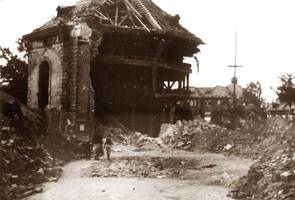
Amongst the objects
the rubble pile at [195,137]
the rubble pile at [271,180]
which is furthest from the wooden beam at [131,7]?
the rubble pile at [271,180]

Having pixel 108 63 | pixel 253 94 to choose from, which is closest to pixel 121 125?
pixel 108 63

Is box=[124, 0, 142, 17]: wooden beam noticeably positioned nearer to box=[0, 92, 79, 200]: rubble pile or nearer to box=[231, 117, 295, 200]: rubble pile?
box=[0, 92, 79, 200]: rubble pile

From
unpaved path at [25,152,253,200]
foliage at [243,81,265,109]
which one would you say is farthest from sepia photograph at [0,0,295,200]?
foliage at [243,81,265,109]

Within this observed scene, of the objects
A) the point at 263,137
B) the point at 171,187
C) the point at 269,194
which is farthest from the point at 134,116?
the point at 269,194

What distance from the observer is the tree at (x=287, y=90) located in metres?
46.1

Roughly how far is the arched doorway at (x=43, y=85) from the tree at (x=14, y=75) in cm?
492

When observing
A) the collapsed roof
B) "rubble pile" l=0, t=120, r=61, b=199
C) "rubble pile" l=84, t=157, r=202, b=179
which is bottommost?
"rubble pile" l=84, t=157, r=202, b=179

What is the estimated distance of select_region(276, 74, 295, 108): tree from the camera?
46094 mm

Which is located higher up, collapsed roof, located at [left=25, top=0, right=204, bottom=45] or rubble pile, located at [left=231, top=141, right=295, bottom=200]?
collapsed roof, located at [left=25, top=0, right=204, bottom=45]

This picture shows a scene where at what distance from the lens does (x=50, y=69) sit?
28.2m

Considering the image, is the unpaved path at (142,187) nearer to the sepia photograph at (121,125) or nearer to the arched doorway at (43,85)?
the sepia photograph at (121,125)

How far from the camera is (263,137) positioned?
72.1 feet

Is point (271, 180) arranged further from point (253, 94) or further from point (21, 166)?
point (253, 94)

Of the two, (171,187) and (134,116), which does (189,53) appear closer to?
(134,116)
